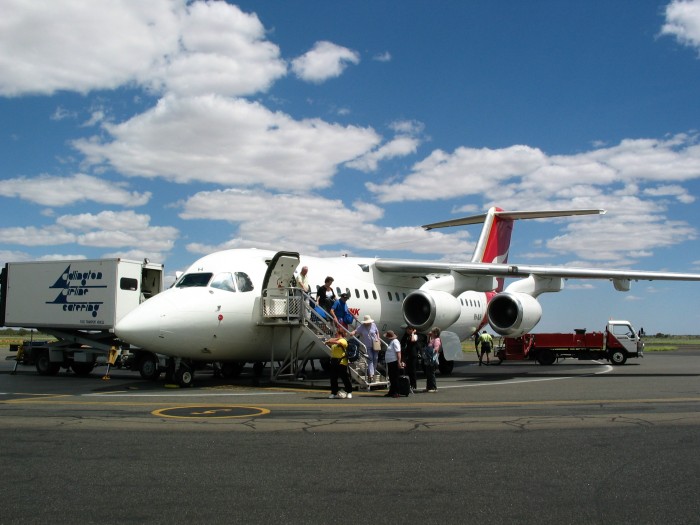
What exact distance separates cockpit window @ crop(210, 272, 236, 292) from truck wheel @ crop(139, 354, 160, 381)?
4409 mm

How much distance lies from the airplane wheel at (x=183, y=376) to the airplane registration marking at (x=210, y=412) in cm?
475

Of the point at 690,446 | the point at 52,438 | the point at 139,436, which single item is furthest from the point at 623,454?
the point at 52,438

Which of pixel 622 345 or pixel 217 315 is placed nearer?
pixel 217 315

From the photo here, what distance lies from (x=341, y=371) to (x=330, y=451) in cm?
655

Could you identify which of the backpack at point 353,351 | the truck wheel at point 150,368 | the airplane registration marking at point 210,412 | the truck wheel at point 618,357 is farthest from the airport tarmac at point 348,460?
the truck wheel at point 618,357

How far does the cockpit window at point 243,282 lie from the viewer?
18.0 metres

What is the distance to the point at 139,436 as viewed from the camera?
9.62 metres

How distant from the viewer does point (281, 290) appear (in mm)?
18594

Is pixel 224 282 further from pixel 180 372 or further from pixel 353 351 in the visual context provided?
pixel 353 351

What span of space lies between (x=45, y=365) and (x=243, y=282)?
9659 millimetres

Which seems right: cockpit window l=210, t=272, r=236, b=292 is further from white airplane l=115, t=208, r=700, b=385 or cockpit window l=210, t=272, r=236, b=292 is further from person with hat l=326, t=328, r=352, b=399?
person with hat l=326, t=328, r=352, b=399

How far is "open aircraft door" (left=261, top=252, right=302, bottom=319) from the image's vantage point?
60.0 feet

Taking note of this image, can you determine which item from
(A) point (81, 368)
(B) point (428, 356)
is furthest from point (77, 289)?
(B) point (428, 356)

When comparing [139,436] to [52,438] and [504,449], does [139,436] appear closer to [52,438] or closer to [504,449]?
[52,438]
